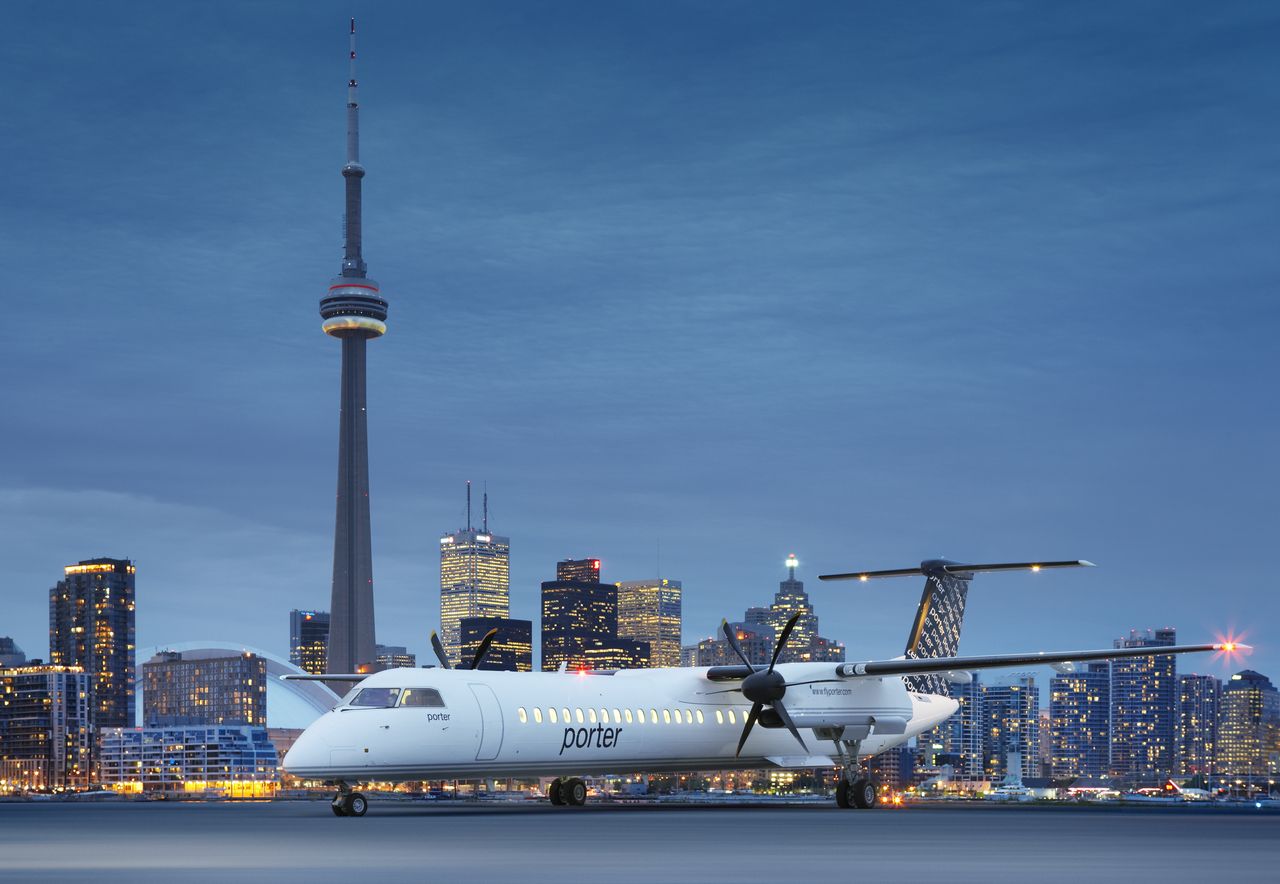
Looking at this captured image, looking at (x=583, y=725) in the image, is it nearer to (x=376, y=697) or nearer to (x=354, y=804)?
(x=376, y=697)

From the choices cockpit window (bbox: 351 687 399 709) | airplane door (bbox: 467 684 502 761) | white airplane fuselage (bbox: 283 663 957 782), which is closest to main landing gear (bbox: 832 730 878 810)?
white airplane fuselage (bbox: 283 663 957 782)

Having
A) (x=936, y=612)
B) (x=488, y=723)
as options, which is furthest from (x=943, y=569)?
(x=488, y=723)

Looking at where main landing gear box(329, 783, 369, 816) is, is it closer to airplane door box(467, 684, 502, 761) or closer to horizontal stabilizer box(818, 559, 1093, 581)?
airplane door box(467, 684, 502, 761)

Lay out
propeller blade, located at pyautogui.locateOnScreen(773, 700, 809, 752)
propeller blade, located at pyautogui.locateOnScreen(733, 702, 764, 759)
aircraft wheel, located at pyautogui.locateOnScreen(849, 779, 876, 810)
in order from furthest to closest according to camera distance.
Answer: aircraft wheel, located at pyautogui.locateOnScreen(849, 779, 876, 810) → propeller blade, located at pyautogui.locateOnScreen(733, 702, 764, 759) → propeller blade, located at pyautogui.locateOnScreen(773, 700, 809, 752)

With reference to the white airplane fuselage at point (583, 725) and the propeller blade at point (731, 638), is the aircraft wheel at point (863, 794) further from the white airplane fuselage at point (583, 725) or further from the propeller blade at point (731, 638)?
the propeller blade at point (731, 638)

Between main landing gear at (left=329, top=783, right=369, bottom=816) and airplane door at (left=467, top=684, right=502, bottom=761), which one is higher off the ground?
airplane door at (left=467, top=684, right=502, bottom=761)

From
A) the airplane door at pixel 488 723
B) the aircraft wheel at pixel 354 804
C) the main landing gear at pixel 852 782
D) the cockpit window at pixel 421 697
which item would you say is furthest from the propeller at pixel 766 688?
the aircraft wheel at pixel 354 804

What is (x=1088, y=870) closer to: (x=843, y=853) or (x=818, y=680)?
(x=843, y=853)

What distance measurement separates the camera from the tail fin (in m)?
54.4

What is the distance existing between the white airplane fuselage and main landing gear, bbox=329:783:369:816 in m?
0.32

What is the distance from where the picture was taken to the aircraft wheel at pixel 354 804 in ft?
131

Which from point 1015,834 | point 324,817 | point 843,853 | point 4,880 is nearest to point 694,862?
point 843,853

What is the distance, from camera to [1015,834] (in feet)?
101

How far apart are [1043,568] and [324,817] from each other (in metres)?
22.6
